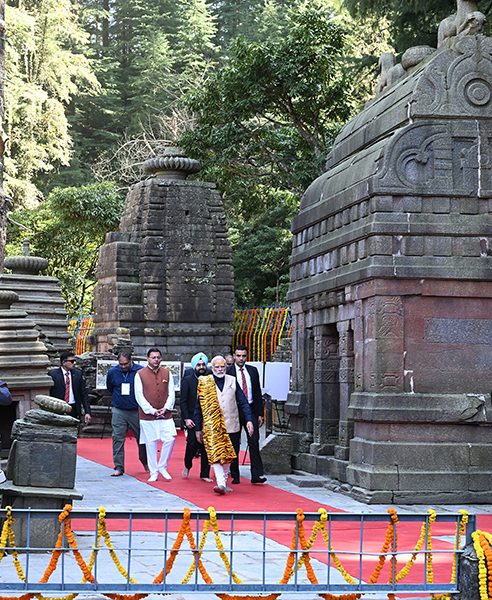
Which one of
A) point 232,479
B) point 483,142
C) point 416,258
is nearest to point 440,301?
point 416,258

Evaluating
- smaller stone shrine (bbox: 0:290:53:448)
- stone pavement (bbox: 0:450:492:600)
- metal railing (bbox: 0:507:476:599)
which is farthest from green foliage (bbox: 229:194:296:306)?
metal railing (bbox: 0:507:476:599)

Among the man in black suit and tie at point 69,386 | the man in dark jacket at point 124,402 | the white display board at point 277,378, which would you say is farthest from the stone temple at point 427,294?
the man in black suit and tie at point 69,386

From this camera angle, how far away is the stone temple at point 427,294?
1024 centimetres

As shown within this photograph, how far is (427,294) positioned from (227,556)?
5364 mm

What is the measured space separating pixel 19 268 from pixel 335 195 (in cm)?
1196

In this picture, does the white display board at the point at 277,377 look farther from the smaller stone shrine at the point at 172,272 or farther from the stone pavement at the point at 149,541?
the smaller stone shrine at the point at 172,272

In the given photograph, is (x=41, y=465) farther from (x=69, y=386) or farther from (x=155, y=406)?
(x=69, y=386)

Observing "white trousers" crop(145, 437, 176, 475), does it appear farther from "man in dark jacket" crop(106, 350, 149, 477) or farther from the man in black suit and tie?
the man in black suit and tie

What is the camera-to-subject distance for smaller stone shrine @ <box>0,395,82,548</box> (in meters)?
7.37

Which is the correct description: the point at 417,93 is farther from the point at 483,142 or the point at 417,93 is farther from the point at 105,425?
the point at 105,425

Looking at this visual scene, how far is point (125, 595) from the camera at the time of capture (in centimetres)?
521

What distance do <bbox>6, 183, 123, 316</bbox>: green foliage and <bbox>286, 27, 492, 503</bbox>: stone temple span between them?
20.5 meters

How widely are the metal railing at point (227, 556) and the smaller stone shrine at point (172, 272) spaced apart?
43.9 ft

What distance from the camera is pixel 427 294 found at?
1050 centimetres
